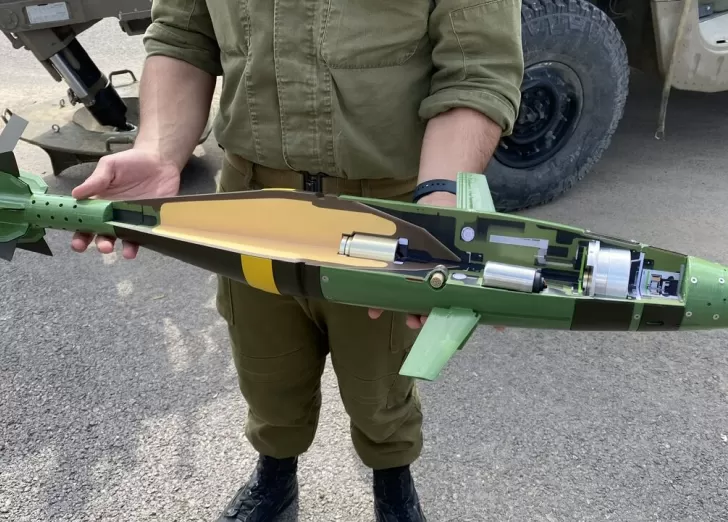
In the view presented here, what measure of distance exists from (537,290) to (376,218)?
357 millimetres

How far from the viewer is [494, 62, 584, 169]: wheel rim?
320cm

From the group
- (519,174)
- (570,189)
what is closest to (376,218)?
(519,174)

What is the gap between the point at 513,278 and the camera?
49.1 inches

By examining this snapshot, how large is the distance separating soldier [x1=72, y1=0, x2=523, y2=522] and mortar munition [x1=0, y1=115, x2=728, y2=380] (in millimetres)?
65

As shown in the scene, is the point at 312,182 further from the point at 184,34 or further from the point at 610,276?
the point at 610,276

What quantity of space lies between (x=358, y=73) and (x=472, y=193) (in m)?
0.34

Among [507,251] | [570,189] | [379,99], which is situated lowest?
[570,189]

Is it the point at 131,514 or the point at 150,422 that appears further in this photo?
the point at 150,422

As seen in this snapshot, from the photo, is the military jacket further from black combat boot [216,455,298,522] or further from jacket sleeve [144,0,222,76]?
black combat boot [216,455,298,522]

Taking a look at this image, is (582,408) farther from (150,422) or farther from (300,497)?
(150,422)

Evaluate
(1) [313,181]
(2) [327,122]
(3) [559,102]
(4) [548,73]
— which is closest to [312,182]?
(1) [313,181]

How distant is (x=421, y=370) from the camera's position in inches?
A: 45.1

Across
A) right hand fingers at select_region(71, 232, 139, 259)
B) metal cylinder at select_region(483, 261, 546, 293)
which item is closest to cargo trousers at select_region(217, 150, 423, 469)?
right hand fingers at select_region(71, 232, 139, 259)

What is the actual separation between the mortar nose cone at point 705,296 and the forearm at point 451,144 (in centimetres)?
48
